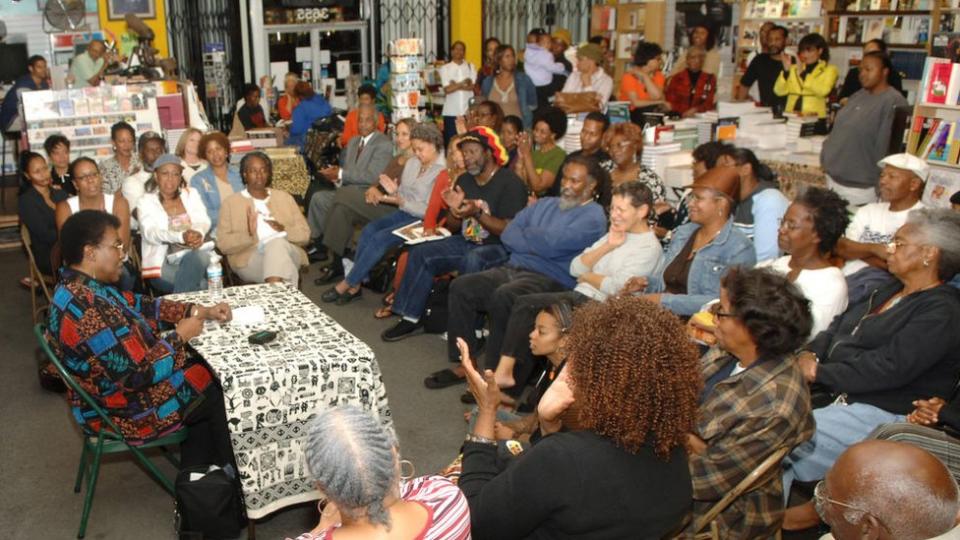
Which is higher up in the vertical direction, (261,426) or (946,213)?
(946,213)

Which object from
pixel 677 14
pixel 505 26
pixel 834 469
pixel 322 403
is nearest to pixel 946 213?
pixel 834 469

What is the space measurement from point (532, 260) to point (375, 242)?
1.50 meters

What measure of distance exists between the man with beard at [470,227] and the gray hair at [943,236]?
245 centimetres

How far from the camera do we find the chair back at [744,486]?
98.4 inches

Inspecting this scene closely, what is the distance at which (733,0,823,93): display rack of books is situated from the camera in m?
9.02

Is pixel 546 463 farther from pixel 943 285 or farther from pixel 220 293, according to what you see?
pixel 220 293

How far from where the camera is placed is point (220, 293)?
13.5ft

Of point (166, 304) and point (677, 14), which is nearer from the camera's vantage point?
point (166, 304)

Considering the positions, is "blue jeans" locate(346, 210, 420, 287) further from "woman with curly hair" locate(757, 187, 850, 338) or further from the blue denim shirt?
"woman with curly hair" locate(757, 187, 850, 338)

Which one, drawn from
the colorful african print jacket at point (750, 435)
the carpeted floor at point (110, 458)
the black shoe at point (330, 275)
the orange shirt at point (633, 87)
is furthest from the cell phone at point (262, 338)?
the orange shirt at point (633, 87)

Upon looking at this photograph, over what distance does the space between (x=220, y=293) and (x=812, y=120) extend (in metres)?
4.57

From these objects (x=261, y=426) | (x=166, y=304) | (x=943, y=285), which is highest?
(x=943, y=285)

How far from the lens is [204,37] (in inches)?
428

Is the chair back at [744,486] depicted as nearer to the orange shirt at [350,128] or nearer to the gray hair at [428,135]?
the gray hair at [428,135]
